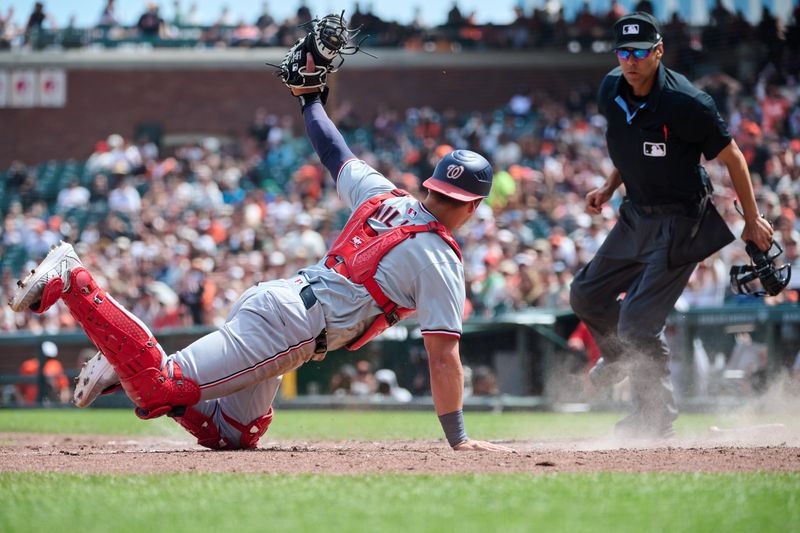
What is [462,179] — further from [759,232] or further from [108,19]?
[108,19]

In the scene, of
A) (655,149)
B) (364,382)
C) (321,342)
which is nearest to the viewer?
(321,342)

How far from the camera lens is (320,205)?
771 inches

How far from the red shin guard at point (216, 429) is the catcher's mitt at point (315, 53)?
74.4 inches

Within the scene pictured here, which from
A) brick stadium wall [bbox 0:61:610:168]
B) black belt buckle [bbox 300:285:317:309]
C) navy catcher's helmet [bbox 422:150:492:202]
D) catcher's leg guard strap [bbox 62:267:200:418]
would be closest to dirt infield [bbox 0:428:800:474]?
catcher's leg guard strap [bbox 62:267:200:418]

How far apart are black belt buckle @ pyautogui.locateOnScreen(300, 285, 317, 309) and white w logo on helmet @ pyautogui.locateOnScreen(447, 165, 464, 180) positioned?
2.94ft

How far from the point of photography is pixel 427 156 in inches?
765

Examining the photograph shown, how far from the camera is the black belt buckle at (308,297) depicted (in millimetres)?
5570

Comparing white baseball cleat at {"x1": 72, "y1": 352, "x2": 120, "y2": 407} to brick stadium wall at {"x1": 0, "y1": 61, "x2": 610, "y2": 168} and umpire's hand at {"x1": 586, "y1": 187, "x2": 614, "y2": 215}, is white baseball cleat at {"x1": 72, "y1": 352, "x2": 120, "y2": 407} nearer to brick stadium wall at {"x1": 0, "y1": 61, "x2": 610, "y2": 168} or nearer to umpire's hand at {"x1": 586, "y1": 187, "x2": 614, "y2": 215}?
umpire's hand at {"x1": 586, "y1": 187, "x2": 614, "y2": 215}

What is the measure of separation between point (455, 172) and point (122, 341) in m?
1.82

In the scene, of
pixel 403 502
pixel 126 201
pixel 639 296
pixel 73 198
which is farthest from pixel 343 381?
pixel 73 198

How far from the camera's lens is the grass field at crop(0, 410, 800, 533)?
3.66 meters

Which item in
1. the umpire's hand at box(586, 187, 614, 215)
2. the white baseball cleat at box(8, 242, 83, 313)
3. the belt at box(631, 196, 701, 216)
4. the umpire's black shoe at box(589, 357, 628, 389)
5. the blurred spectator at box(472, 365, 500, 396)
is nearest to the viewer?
the white baseball cleat at box(8, 242, 83, 313)

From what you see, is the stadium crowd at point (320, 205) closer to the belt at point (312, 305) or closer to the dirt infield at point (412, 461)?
the dirt infield at point (412, 461)

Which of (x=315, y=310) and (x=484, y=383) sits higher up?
(x=315, y=310)
